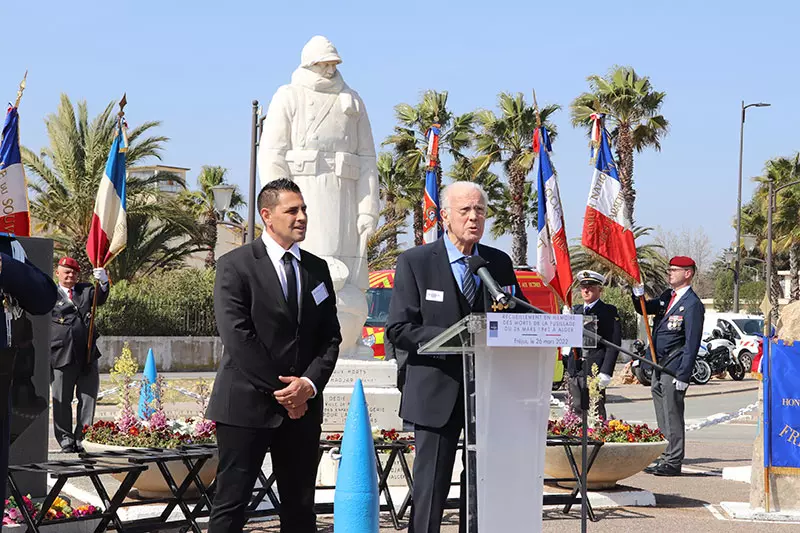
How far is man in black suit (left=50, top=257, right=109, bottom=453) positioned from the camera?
11.8 meters

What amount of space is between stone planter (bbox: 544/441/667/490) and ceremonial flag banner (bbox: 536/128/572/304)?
162 inches

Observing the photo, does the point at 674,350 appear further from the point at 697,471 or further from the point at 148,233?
the point at 148,233

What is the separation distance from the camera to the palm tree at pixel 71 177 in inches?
1251

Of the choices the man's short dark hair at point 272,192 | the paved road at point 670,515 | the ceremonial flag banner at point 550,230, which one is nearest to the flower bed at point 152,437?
the paved road at point 670,515

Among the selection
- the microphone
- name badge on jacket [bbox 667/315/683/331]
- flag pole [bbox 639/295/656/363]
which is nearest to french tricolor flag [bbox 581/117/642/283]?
flag pole [bbox 639/295/656/363]

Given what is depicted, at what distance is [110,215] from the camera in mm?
13109

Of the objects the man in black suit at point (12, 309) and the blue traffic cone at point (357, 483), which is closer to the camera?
the man in black suit at point (12, 309)

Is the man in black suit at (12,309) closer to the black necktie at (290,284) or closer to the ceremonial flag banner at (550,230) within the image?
the black necktie at (290,284)

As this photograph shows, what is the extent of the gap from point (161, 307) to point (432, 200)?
14.7 metres

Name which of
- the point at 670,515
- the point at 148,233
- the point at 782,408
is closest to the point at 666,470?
the point at 670,515

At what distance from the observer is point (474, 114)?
47.4m

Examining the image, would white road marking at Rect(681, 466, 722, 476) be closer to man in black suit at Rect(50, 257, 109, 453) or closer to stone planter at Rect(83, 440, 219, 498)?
stone planter at Rect(83, 440, 219, 498)

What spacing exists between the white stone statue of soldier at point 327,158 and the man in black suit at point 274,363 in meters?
6.62

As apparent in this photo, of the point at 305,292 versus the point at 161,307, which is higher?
the point at 305,292
